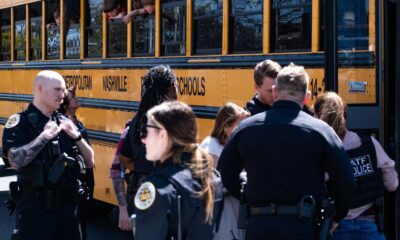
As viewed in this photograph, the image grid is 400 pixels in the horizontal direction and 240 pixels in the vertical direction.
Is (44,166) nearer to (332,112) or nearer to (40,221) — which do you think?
(40,221)

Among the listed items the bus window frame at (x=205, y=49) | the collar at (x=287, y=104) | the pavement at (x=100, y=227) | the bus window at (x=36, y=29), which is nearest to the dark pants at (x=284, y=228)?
the collar at (x=287, y=104)

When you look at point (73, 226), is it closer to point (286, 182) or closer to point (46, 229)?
point (46, 229)

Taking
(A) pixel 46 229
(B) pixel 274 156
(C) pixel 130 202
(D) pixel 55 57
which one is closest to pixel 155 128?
(B) pixel 274 156

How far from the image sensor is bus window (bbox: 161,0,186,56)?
234 inches

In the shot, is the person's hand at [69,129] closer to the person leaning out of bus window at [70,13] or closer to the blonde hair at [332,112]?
the blonde hair at [332,112]

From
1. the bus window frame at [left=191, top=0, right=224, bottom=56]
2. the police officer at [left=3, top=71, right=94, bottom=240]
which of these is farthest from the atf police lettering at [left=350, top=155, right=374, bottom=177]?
the bus window frame at [left=191, top=0, right=224, bottom=56]

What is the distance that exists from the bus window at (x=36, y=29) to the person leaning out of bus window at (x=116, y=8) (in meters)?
1.69

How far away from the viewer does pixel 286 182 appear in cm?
324

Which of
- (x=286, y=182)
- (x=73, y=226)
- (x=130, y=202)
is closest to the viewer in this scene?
(x=286, y=182)

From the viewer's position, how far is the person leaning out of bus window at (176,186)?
97.4 inches

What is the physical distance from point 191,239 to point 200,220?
67 mm

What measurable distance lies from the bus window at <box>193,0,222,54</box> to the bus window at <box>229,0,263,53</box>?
133 millimetres

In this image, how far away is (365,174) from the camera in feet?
12.3

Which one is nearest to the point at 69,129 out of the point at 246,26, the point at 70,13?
the point at 246,26
